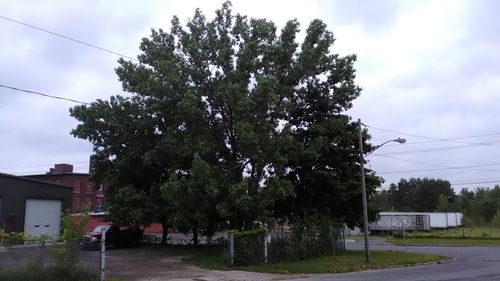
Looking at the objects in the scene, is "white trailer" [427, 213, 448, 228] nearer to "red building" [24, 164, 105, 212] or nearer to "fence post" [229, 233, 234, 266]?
"red building" [24, 164, 105, 212]

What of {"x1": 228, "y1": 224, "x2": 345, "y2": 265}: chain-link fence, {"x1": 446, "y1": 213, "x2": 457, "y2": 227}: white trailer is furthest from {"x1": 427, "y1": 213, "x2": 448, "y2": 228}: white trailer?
{"x1": 228, "y1": 224, "x2": 345, "y2": 265}: chain-link fence

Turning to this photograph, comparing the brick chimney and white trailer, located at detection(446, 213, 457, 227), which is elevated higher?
the brick chimney

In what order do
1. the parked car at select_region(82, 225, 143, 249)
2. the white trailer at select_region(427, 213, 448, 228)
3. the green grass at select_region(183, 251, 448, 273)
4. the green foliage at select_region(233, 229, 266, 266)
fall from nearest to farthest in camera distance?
the green grass at select_region(183, 251, 448, 273)
the green foliage at select_region(233, 229, 266, 266)
the parked car at select_region(82, 225, 143, 249)
the white trailer at select_region(427, 213, 448, 228)

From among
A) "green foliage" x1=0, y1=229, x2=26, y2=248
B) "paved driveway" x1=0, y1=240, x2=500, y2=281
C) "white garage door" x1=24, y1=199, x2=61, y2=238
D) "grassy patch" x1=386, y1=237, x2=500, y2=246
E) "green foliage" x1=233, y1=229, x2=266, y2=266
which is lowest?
"paved driveway" x1=0, y1=240, x2=500, y2=281

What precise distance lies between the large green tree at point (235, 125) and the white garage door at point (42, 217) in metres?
9.52

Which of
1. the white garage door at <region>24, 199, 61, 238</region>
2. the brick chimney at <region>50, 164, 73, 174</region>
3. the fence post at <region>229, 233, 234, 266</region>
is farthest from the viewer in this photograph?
the brick chimney at <region>50, 164, 73, 174</region>

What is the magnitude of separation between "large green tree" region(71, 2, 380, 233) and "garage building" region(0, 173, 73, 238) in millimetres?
8812

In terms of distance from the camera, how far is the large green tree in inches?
1144

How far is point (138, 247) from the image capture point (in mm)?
40281

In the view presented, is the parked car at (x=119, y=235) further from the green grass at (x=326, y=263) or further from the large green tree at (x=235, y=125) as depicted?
the green grass at (x=326, y=263)

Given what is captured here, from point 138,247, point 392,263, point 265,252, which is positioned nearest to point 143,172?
point 138,247

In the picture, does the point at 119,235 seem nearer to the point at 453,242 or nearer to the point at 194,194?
the point at 194,194

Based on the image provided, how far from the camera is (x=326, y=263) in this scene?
28203 millimetres

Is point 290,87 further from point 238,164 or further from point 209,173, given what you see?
point 209,173
